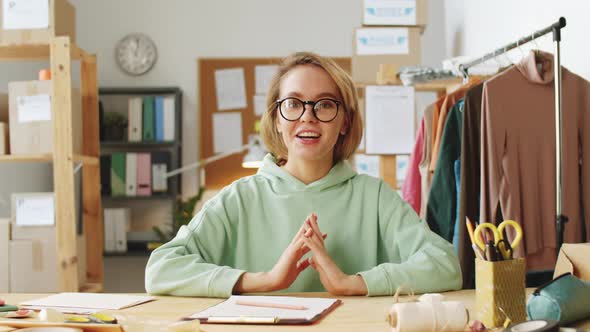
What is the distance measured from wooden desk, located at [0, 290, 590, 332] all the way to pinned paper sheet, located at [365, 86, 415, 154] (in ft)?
6.51

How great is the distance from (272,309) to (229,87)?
3869 mm

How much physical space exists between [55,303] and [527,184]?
1.60 m

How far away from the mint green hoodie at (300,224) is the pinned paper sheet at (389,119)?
1710 millimetres

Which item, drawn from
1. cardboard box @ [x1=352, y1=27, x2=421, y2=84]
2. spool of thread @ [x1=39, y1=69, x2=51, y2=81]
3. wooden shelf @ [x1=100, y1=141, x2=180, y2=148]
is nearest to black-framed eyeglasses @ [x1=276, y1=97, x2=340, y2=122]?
spool of thread @ [x1=39, y1=69, x2=51, y2=81]

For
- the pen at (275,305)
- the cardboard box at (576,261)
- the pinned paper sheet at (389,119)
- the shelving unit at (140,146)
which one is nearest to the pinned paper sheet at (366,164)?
the shelving unit at (140,146)

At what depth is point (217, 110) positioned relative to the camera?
482cm

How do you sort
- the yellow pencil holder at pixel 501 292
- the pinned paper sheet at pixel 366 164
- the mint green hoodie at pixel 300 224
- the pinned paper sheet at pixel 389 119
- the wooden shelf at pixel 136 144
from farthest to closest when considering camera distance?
the pinned paper sheet at pixel 366 164, the wooden shelf at pixel 136 144, the pinned paper sheet at pixel 389 119, the mint green hoodie at pixel 300 224, the yellow pencil holder at pixel 501 292

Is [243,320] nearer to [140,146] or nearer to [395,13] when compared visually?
[395,13]

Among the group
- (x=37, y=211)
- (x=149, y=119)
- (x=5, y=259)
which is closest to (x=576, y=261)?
(x=37, y=211)

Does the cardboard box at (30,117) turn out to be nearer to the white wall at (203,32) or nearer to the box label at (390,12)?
the box label at (390,12)

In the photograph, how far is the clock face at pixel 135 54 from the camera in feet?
15.8

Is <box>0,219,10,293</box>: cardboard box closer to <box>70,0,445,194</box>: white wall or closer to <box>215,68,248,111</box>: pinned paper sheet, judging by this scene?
<box>70,0,445,194</box>: white wall

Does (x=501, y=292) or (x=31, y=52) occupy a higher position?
(x=31, y=52)

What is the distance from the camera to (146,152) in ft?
15.5
